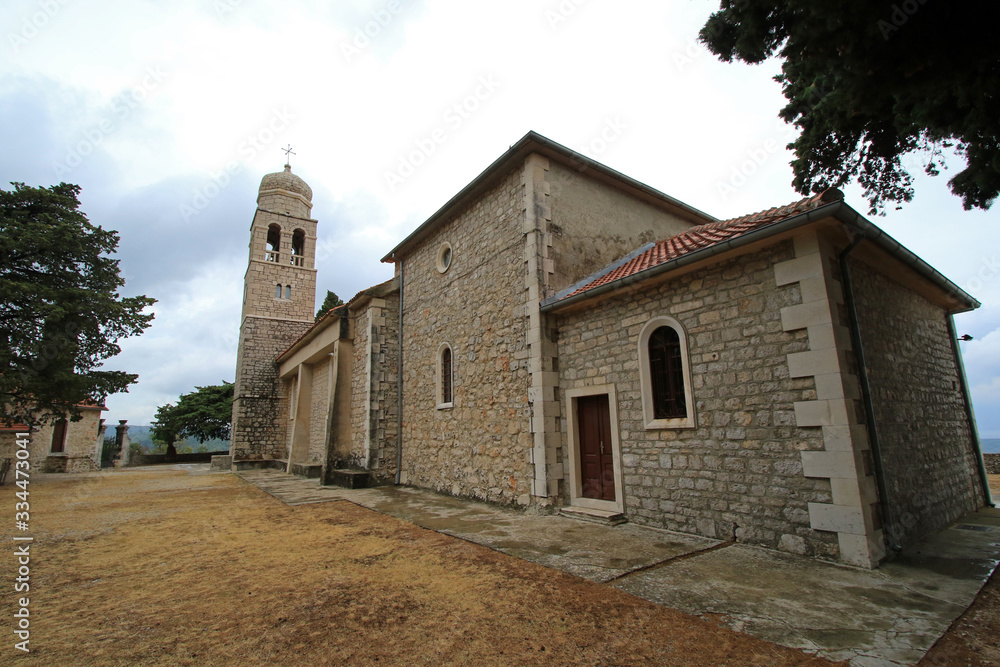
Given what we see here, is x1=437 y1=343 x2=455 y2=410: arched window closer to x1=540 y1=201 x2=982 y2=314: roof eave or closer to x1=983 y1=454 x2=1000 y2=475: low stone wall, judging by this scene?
x1=540 y1=201 x2=982 y2=314: roof eave

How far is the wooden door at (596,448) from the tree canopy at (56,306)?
49.7 ft

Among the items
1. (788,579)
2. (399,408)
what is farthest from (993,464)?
(399,408)

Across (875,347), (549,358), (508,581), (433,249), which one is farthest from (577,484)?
(433,249)

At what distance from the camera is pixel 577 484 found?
7379mm

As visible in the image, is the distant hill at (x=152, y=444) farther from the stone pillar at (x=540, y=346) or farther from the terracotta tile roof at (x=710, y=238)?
the terracotta tile roof at (x=710, y=238)

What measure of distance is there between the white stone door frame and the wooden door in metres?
0.08

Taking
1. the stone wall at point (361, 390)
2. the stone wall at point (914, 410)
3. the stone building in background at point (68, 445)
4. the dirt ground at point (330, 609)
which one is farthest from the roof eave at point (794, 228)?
the stone building in background at point (68, 445)

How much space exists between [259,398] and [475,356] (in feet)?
51.9

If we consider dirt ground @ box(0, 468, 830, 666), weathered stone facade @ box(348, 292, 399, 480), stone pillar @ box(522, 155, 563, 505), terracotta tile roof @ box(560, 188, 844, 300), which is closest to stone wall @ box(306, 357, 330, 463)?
weathered stone facade @ box(348, 292, 399, 480)

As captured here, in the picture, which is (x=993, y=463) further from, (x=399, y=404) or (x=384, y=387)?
(x=384, y=387)

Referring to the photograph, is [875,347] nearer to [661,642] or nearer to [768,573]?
[768,573]

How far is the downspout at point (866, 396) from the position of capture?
4.67 meters

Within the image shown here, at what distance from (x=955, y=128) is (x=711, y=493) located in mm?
4232

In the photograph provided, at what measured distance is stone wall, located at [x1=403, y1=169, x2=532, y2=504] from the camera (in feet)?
27.3
